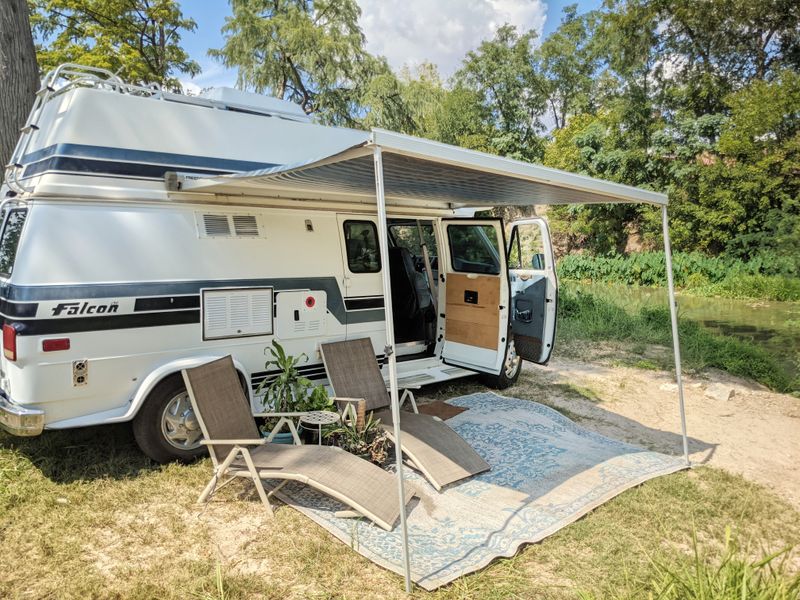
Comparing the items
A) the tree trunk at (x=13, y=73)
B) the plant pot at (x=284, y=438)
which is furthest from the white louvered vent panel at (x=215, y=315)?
the tree trunk at (x=13, y=73)

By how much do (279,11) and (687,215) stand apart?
55.9 feet

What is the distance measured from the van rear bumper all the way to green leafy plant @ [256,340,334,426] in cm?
162

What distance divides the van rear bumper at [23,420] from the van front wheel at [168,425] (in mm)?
655

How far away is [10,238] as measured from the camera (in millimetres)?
4195

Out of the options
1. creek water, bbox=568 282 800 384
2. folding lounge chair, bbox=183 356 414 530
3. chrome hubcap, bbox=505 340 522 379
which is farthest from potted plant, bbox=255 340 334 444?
creek water, bbox=568 282 800 384

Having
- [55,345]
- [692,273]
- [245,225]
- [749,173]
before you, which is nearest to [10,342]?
[55,345]

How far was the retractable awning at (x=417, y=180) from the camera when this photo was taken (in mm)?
3041

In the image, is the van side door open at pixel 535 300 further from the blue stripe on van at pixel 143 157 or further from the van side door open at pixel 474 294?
the blue stripe on van at pixel 143 157

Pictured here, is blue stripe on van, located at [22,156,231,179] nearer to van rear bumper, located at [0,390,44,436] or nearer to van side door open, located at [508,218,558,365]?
van rear bumper, located at [0,390,44,436]

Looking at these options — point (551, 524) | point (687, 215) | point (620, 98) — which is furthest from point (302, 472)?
point (620, 98)

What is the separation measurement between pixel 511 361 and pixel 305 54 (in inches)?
637

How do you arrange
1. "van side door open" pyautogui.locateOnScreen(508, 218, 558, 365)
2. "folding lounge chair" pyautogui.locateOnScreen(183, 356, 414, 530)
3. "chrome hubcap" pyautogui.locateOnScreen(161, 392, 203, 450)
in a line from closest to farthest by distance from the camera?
"folding lounge chair" pyautogui.locateOnScreen(183, 356, 414, 530), "chrome hubcap" pyautogui.locateOnScreen(161, 392, 203, 450), "van side door open" pyautogui.locateOnScreen(508, 218, 558, 365)

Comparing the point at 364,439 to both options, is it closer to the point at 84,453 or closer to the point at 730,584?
the point at 84,453

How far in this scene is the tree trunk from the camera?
5.91m
